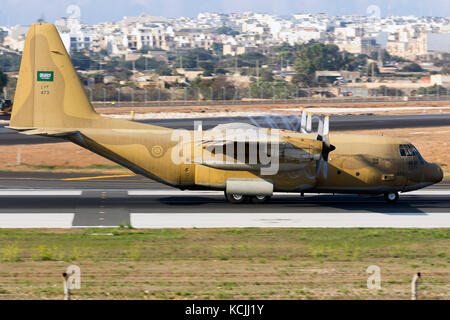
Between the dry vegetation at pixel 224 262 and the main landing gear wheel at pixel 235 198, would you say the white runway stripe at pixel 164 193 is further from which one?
the dry vegetation at pixel 224 262

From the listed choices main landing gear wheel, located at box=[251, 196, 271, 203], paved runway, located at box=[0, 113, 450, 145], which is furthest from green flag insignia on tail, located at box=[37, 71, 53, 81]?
paved runway, located at box=[0, 113, 450, 145]

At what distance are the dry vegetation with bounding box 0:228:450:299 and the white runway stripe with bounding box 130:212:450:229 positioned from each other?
4.08 ft

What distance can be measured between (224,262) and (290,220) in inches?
341

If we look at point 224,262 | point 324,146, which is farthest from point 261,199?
point 224,262

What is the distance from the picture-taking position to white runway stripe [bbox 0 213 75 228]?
26.9 m

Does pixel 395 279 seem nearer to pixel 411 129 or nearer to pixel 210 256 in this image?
pixel 210 256

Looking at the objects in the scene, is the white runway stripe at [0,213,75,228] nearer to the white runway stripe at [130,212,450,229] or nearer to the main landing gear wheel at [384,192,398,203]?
the white runway stripe at [130,212,450,229]

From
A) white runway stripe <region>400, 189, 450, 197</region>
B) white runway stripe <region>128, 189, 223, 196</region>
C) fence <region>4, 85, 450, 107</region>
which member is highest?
fence <region>4, 85, 450, 107</region>

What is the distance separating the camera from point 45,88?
30.6 metres

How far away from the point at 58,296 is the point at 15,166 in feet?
96.0

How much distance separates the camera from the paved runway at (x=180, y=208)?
28.2 metres

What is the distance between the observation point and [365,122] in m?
72.0

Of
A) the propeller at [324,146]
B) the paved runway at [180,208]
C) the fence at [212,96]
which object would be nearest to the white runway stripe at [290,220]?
the paved runway at [180,208]

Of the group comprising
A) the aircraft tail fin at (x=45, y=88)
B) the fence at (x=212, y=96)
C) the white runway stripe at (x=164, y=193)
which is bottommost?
Answer: the white runway stripe at (x=164, y=193)
